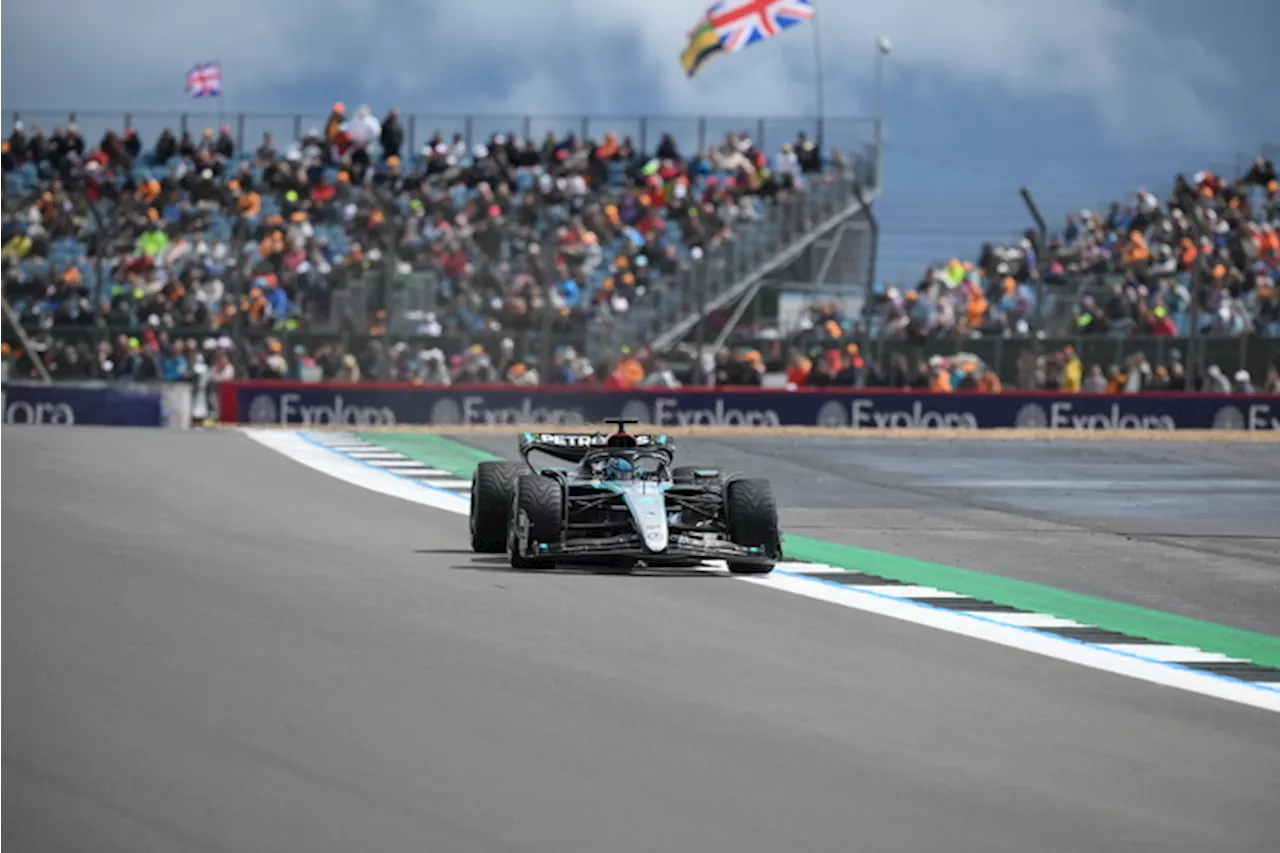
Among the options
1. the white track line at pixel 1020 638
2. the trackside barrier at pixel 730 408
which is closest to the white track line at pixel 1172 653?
the white track line at pixel 1020 638

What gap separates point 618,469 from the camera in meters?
12.3

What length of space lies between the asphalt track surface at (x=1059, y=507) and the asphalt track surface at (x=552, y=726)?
3.15 meters

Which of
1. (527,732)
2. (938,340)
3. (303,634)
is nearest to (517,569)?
(303,634)

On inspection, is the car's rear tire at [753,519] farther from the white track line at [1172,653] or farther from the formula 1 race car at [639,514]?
the white track line at [1172,653]

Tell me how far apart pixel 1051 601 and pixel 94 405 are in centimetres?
1829

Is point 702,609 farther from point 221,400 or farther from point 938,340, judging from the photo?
point 938,340

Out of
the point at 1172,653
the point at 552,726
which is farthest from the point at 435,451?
the point at 552,726

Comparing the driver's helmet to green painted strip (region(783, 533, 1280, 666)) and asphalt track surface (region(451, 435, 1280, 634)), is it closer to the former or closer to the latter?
green painted strip (region(783, 533, 1280, 666))

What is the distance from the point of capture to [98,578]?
1063 centimetres

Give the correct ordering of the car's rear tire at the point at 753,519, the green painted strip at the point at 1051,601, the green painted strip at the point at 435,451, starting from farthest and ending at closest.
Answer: the green painted strip at the point at 435,451
the car's rear tire at the point at 753,519
the green painted strip at the point at 1051,601

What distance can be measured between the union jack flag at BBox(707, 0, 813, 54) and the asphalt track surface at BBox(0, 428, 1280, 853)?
27.7 m

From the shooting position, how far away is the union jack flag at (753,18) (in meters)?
38.1

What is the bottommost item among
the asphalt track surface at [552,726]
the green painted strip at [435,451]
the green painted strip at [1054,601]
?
the green painted strip at [1054,601]

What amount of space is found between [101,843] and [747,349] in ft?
84.0
